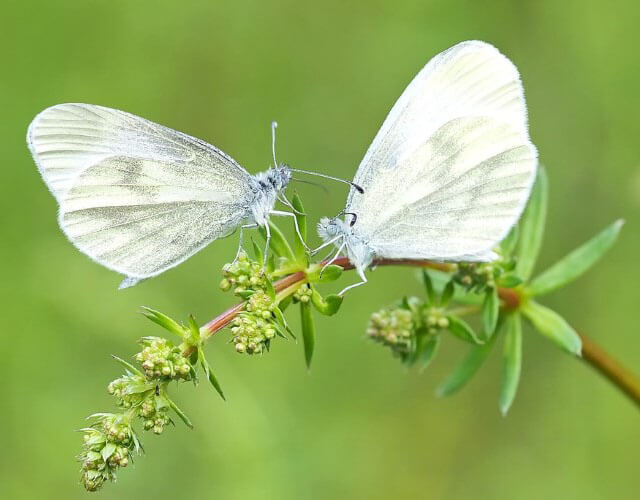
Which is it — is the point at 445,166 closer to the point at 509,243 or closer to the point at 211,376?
the point at 509,243

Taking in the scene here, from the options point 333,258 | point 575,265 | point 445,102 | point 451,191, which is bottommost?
point 575,265

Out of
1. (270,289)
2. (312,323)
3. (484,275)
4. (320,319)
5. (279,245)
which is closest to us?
(270,289)

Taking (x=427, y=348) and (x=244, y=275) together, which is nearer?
(x=244, y=275)

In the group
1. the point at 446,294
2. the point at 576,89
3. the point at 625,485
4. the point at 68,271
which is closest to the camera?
the point at 446,294

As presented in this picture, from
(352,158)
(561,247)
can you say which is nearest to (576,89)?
(561,247)

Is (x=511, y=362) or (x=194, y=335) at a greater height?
(x=194, y=335)

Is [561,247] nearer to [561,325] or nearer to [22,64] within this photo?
[561,325]

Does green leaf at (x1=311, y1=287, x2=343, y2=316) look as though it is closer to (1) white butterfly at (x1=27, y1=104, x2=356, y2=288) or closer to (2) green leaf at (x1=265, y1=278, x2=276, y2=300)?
(2) green leaf at (x1=265, y1=278, x2=276, y2=300)

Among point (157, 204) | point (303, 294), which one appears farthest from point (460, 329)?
point (157, 204)
